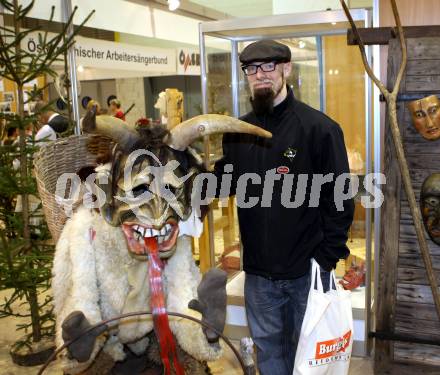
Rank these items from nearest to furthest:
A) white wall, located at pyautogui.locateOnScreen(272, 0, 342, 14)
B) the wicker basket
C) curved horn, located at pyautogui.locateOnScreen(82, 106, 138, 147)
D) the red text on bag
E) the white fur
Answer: curved horn, located at pyautogui.locateOnScreen(82, 106, 138, 147) → the white fur → the wicker basket → the red text on bag → white wall, located at pyautogui.locateOnScreen(272, 0, 342, 14)

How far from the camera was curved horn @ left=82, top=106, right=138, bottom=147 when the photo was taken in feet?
4.52

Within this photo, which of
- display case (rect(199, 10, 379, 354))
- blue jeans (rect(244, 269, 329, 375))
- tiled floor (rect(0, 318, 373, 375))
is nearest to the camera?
blue jeans (rect(244, 269, 329, 375))

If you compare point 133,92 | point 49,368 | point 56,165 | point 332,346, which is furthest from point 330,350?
point 133,92

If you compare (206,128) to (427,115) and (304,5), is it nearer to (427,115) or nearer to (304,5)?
(427,115)

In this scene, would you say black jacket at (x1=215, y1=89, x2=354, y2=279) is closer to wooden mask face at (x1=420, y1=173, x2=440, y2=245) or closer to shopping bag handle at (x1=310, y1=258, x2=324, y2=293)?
shopping bag handle at (x1=310, y1=258, x2=324, y2=293)

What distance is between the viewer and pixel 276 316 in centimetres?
225

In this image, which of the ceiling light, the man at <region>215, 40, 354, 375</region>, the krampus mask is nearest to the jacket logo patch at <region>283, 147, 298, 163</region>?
the man at <region>215, 40, 354, 375</region>

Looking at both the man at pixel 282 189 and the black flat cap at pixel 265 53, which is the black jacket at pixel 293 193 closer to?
the man at pixel 282 189

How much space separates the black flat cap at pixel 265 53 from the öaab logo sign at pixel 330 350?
1.10m

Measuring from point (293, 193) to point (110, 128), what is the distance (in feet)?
2.93

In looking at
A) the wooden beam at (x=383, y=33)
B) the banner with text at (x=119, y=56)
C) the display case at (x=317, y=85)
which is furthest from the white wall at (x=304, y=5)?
the banner with text at (x=119, y=56)

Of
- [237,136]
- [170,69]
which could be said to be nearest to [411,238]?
[237,136]

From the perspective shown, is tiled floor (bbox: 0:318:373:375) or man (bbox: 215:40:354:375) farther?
tiled floor (bbox: 0:318:373:375)

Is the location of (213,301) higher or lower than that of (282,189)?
lower
